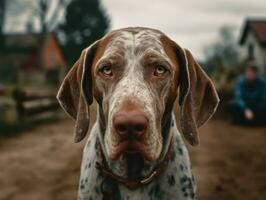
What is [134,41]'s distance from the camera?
3.19 meters

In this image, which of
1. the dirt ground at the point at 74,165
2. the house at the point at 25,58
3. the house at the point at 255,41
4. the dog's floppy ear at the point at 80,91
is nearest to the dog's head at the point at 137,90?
the dog's floppy ear at the point at 80,91

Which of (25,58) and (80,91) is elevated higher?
(80,91)

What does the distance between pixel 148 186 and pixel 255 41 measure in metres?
34.3

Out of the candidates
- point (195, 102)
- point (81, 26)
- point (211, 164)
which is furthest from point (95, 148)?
point (81, 26)

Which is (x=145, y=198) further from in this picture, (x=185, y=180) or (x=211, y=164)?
(x=211, y=164)

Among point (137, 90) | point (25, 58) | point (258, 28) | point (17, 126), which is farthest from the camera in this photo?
point (25, 58)

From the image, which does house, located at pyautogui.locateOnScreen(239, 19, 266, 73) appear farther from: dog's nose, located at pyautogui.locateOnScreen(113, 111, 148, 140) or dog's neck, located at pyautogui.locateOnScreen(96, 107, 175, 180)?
dog's nose, located at pyautogui.locateOnScreen(113, 111, 148, 140)

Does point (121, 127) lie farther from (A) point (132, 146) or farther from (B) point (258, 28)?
(B) point (258, 28)

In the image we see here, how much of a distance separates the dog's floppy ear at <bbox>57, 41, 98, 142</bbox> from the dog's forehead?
0.22 m

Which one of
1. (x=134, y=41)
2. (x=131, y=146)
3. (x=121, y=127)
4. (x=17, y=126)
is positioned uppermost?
(x=134, y=41)

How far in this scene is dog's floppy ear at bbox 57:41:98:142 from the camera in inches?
133

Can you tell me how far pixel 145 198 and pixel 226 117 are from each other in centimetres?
1097

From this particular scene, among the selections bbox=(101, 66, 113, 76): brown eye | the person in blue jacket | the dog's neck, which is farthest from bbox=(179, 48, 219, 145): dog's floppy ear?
the person in blue jacket

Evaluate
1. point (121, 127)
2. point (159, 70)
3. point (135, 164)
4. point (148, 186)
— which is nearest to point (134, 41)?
point (159, 70)
